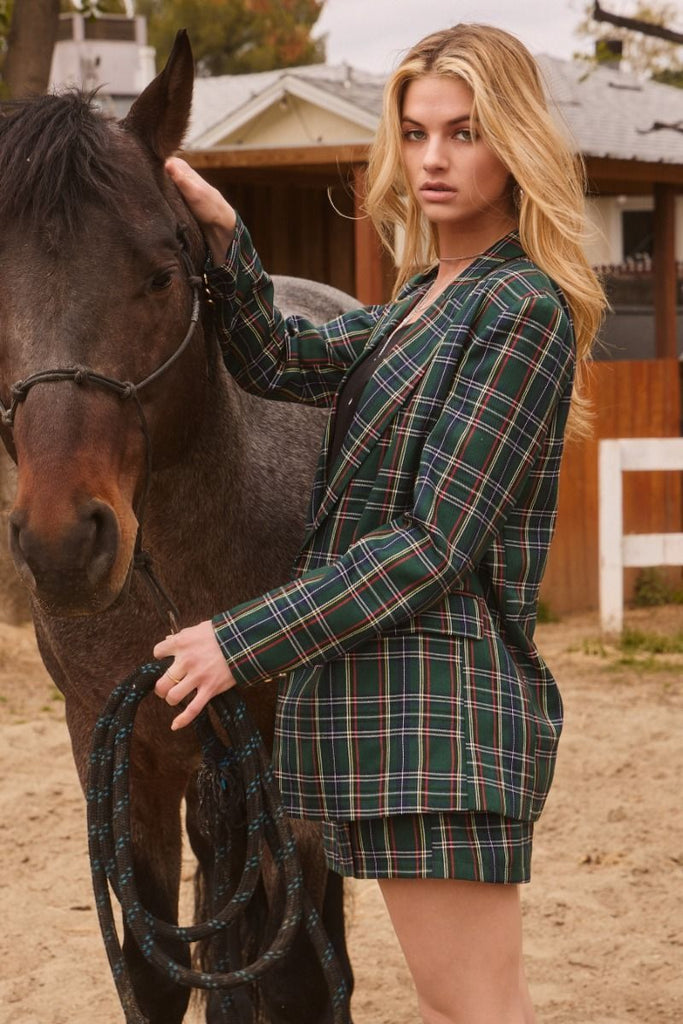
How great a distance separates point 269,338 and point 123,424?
0.47 metres

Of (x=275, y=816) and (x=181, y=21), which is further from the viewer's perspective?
(x=181, y=21)

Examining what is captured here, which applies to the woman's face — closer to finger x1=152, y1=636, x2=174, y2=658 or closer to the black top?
the black top

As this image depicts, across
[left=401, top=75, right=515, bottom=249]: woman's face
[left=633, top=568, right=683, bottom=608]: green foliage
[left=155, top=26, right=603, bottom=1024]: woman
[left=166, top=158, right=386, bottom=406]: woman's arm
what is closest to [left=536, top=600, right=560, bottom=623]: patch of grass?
[left=633, top=568, right=683, bottom=608]: green foliage

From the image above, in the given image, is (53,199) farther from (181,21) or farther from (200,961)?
(181,21)

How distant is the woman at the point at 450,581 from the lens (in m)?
1.82

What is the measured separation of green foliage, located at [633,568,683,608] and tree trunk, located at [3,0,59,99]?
15.8ft

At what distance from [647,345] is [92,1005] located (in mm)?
11595

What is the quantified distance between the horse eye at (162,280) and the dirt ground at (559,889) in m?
2.13

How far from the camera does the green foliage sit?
28.2 feet

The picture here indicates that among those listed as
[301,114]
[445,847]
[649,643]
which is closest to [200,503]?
[445,847]

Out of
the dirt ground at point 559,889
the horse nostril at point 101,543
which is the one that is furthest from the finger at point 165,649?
the dirt ground at point 559,889

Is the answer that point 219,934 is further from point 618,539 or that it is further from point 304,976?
point 618,539

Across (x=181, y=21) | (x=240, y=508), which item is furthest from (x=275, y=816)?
(x=181, y=21)

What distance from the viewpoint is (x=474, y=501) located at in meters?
1.82
